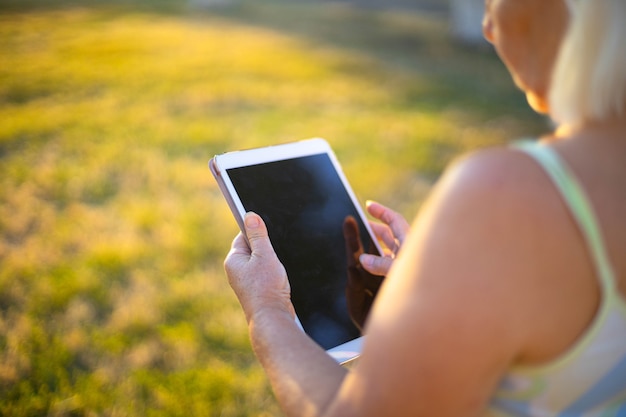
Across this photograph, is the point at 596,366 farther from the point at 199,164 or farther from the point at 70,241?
the point at 199,164

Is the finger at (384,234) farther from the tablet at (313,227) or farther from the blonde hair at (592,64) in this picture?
the blonde hair at (592,64)

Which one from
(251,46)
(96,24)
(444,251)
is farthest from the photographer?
(251,46)

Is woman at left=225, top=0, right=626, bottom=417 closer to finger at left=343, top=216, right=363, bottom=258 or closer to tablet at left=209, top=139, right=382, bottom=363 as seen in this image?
tablet at left=209, top=139, right=382, bottom=363

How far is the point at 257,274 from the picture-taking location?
115 centimetres

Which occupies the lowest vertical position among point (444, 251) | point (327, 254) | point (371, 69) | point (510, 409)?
point (371, 69)

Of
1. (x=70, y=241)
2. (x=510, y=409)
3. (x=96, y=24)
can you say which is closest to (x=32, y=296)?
(x=70, y=241)

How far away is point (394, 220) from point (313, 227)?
23cm

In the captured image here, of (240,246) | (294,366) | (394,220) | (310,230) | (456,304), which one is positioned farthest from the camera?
(394,220)

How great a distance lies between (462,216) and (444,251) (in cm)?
4

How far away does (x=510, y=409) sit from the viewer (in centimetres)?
80

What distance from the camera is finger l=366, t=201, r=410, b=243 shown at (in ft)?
4.90

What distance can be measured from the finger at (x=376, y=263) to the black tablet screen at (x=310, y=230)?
2.4 inches

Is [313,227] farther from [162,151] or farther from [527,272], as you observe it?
[162,151]

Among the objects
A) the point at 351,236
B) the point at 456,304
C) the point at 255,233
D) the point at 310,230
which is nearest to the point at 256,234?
the point at 255,233
